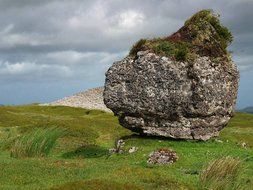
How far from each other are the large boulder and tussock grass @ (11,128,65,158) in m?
10.8

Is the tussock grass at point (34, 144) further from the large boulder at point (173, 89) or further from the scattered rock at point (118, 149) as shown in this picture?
the large boulder at point (173, 89)

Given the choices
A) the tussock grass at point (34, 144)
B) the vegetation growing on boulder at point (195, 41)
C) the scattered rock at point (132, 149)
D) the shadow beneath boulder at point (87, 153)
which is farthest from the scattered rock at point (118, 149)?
the vegetation growing on boulder at point (195, 41)

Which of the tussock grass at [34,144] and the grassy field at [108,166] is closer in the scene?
the grassy field at [108,166]

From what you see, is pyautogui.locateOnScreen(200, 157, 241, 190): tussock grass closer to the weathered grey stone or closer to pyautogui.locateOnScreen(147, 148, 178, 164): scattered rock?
pyautogui.locateOnScreen(147, 148, 178, 164): scattered rock

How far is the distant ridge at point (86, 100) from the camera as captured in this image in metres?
128

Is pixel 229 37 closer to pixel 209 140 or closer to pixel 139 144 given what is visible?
pixel 209 140

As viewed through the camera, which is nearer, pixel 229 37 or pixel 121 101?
pixel 121 101

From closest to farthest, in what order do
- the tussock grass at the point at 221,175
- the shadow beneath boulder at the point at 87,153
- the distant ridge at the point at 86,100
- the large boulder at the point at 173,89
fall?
the tussock grass at the point at 221,175
the shadow beneath boulder at the point at 87,153
the large boulder at the point at 173,89
the distant ridge at the point at 86,100

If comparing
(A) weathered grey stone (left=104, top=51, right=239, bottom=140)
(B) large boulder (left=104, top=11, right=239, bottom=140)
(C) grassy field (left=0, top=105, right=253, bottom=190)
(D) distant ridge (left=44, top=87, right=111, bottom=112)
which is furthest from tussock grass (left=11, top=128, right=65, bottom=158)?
(D) distant ridge (left=44, top=87, right=111, bottom=112)

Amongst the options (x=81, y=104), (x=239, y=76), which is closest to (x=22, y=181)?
(x=239, y=76)

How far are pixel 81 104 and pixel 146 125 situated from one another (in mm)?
86552

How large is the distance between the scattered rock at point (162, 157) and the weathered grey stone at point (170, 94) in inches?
338

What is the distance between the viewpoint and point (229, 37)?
4997cm

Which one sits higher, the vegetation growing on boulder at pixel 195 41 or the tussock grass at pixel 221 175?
the vegetation growing on boulder at pixel 195 41
